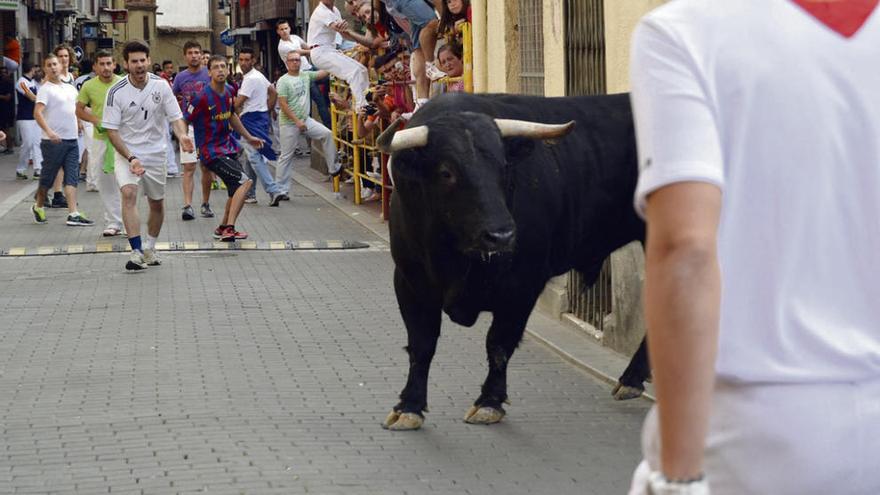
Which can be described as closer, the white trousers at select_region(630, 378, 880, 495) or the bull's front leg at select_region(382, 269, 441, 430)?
the white trousers at select_region(630, 378, 880, 495)

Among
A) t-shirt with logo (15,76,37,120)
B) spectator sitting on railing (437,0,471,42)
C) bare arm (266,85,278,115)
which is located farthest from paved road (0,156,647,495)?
t-shirt with logo (15,76,37,120)

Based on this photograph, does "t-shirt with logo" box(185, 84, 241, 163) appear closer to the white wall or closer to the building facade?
the building facade

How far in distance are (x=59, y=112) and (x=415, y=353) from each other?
42.6 ft

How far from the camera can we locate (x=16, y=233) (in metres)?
17.2

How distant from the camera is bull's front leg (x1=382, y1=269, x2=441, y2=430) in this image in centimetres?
723

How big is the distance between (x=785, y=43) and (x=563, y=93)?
8.16m

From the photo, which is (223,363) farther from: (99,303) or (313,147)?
(313,147)

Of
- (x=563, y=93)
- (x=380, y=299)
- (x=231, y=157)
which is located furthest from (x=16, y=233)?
(x=563, y=93)

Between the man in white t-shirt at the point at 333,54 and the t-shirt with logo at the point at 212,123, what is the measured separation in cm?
Answer: 184

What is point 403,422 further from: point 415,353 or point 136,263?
point 136,263

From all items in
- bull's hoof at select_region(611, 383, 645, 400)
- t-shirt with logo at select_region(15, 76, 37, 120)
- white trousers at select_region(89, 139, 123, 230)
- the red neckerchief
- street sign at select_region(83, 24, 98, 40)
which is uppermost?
street sign at select_region(83, 24, 98, 40)

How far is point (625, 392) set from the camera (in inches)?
312

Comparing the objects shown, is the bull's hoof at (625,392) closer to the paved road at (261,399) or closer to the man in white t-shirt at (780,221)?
the paved road at (261,399)

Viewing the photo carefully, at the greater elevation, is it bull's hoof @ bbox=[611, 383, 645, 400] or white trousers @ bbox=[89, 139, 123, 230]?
white trousers @ bbox=[89, 139, 123, 230]
